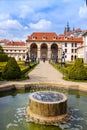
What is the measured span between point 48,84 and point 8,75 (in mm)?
4143

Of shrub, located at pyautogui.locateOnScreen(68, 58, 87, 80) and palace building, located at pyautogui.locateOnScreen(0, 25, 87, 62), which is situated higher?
palace building, located at pyautogui.locateOnScreen(0, 25, 87, 62)

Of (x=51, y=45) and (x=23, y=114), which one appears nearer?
(x=23, y=114)

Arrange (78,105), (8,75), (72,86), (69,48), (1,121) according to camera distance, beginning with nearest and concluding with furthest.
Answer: (1,121)
(78,105)
(72,86)
(8,75)
(69,48)

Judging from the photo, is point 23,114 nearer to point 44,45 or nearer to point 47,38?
point 47,38

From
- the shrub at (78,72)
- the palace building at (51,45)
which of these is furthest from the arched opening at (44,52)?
the shrub at (78,72)

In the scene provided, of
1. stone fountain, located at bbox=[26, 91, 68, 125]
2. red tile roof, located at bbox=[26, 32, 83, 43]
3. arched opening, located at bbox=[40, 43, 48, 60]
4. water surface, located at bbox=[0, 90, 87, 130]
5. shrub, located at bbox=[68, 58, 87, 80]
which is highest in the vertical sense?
red tile roof, located at bbox=[26, 32, 83, 43]

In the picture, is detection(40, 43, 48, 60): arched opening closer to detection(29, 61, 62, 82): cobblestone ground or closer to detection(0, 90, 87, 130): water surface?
detection(29, 61, 62, 82): cobblestone ground

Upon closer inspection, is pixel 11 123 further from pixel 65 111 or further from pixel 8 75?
pixel 8 75

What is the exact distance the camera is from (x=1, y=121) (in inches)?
302

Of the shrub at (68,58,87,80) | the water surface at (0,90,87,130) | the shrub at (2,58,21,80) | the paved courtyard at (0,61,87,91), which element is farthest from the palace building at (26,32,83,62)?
the water surface at (0,90,87,130)

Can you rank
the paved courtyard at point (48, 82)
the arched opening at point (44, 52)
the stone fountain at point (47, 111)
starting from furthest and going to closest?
the arched opening at point (44, 52) → the paved courtyard at point (48, 82) → the stone fountain at point (47, 111)

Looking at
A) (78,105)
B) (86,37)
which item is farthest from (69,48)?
(78,105)

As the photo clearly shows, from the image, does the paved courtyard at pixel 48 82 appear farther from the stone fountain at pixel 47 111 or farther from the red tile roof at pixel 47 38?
the red tile roof at pixel 47 38

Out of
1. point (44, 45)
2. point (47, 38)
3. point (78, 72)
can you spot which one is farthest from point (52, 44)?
point (78, 72)
